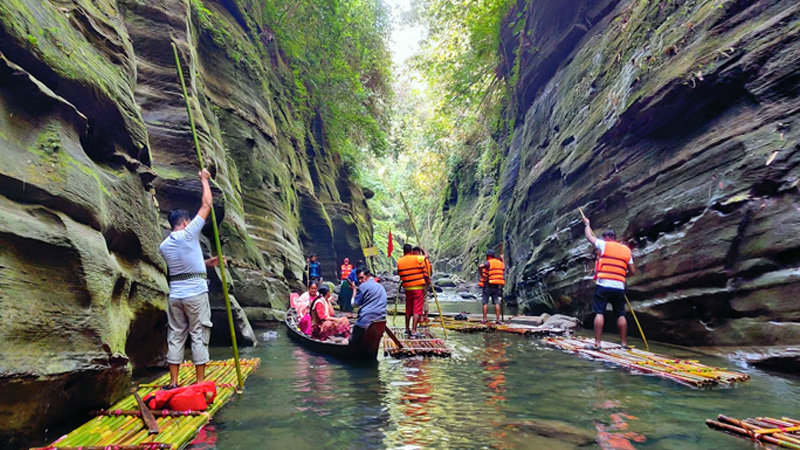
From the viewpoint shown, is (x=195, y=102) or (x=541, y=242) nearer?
(x=195, y=102)

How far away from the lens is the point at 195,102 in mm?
9359

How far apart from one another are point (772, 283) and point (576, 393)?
3.16m

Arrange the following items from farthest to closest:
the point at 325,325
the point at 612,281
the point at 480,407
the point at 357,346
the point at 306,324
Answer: the point at 306,324 → the point at 325,325 → the point at 612,281 → the point at 357,346 → the point at 480,407

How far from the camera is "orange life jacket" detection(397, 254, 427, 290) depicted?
26.9 ft

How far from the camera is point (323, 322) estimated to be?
787 cm

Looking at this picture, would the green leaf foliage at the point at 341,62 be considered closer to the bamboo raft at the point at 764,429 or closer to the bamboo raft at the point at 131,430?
the bamboo raft at the point at 131,430

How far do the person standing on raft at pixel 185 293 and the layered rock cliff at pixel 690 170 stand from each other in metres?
6.87

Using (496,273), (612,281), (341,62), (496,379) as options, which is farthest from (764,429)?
(341,62)

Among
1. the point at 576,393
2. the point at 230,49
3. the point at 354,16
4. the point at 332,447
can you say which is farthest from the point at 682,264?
the point at 354,16

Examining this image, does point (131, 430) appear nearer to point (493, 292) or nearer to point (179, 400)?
point (179, 400)

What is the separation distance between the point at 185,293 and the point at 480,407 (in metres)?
3.25

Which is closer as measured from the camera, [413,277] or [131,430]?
[131,430]

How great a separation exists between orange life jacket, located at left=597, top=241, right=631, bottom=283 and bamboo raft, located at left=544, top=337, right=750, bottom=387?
1.12 m

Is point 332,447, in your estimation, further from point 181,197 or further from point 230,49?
point 230,49
